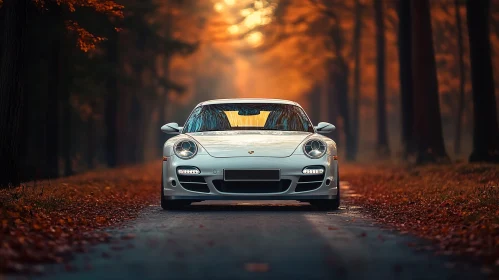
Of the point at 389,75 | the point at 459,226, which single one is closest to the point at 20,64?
the point at 459,226

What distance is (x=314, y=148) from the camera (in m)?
13.8

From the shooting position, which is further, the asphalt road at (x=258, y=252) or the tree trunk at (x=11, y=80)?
the tree trunk at (x=11, y=80)

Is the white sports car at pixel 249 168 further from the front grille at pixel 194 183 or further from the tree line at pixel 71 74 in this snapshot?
the tree line at pixel 71 74

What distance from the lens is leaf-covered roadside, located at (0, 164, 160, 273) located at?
28.6 ft

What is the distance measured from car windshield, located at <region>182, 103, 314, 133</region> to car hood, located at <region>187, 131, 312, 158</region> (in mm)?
551

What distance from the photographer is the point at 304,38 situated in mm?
44156

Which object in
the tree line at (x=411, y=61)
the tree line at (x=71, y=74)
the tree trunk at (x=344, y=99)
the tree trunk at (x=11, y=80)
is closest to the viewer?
the tree trunk at (x=11, y=80)

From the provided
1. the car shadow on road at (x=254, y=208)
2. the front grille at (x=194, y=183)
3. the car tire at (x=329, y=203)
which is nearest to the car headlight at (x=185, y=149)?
the front grille at (x=194, y=183)

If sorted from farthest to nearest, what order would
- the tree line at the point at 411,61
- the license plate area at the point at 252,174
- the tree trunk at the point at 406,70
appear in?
the tree trunk at the point at 406,70, the tree line at the point at 411,61, the license plate area at the point at 252,174

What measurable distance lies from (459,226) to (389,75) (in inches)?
1626

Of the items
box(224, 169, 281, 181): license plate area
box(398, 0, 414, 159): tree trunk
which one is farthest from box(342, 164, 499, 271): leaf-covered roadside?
box(398, 0, 414, 159): tree trunk

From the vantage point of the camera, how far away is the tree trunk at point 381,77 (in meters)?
38.2

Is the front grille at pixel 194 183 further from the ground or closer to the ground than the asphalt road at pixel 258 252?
further from the ground

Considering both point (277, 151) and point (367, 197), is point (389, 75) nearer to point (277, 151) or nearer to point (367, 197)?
point (367, 197)
